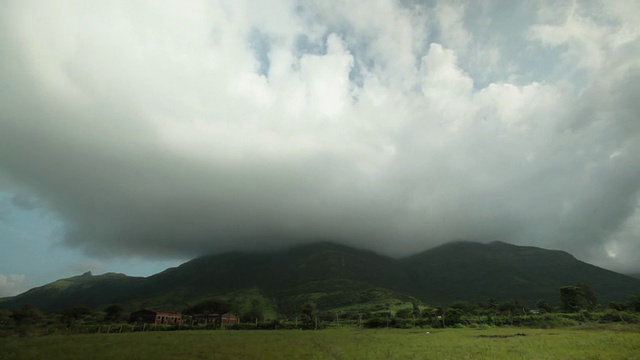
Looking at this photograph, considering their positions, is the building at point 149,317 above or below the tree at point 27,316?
below

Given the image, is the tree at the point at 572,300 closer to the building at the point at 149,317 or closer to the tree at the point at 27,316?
the building at the point at 149,317

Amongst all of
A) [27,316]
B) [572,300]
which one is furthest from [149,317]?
[572,300]

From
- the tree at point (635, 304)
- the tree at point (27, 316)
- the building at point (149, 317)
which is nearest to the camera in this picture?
the tree at point (27, 316)

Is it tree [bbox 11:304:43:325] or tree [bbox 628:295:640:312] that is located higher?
tree [bbox 11:304:43:325]

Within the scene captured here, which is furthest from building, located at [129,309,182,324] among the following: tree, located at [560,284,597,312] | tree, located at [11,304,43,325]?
tree, located at [560,284,597,312]

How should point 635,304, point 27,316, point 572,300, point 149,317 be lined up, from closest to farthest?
1. point 27,316
2. point 635,304
3. point 572,300
4. point 149,317

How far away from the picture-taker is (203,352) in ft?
114

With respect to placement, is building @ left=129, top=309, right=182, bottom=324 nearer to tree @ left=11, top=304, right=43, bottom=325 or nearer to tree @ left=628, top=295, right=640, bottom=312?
tree @ left=11, top=304, right=43, bottom=325

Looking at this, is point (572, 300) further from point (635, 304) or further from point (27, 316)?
point (27, 316)

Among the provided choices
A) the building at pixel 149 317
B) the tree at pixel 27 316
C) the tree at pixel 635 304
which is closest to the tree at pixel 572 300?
the tree at pixel 635 304

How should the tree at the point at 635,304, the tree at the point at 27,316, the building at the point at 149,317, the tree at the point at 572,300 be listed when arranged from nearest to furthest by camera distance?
the tree at the point at 27,316, the tree at the point at 635,304, the tree at the point at 572,300, the building at the point at 149,317

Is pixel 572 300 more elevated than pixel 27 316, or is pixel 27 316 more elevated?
pixel 27 316

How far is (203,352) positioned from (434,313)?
94.6m

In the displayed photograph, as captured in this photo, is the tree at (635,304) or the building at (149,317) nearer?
the tree at (635,304)
